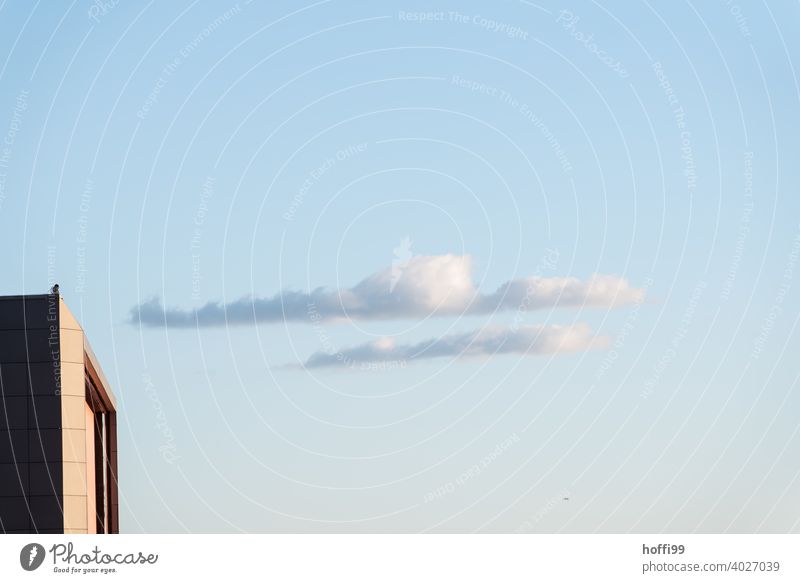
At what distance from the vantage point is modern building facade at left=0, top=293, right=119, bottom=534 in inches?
2351

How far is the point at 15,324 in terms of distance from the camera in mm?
59812

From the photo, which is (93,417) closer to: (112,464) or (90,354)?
(112,464)

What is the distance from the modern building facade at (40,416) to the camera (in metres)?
59.7
